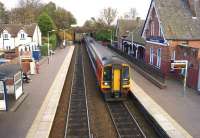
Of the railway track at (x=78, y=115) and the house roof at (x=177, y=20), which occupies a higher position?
the house roof at (x=177, y=20)

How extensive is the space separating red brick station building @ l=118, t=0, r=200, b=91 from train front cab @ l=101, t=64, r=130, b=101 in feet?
21.1

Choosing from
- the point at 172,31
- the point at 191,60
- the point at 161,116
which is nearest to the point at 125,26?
the point at 172,31

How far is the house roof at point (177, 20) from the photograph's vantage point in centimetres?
2491

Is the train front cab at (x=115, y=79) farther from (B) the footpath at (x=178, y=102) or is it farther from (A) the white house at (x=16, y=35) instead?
(A) the white house at (x=16, y=35)

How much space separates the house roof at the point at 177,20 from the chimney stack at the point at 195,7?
1.09 feet

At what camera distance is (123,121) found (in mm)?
14812

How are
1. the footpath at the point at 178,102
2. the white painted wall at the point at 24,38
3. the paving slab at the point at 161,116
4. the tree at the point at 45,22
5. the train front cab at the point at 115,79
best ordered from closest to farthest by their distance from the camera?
the paving slab at the point at 161,116
the footpath at the point at 178,102
the train front cab at the point at 115,79
the white painted wall at the point at 24,38
the tree at the point at 45,22

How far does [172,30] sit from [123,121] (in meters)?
13.4

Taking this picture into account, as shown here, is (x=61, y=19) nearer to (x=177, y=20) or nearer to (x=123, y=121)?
(x=177, y=20)

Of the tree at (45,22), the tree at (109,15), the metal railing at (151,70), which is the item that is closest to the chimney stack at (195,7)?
the metal railing at (151,70)

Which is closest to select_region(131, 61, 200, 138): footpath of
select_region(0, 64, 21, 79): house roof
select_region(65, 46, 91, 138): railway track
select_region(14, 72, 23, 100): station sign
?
select_region(65, 46, 91, 138): railway track

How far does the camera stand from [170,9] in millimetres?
27094

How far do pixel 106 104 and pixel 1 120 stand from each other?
6714 mm

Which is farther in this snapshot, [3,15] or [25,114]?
[3,15]
